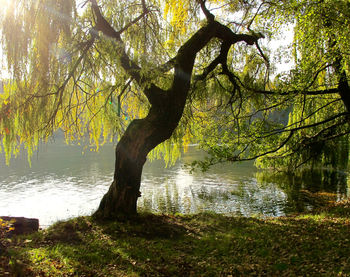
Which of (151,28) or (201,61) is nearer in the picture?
(151,28)

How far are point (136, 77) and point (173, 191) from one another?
437 inches

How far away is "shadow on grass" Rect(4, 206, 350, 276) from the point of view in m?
3.84

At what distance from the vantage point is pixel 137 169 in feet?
20.2

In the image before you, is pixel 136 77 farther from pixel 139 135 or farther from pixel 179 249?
pixel 179 249

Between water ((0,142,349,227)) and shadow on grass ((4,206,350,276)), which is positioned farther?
water ((0,142,349,227))

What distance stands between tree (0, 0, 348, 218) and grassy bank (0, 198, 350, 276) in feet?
2.96

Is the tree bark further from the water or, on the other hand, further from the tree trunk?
the water

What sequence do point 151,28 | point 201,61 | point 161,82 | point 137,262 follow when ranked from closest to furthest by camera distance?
→ point 137,262 < point 151,28 < point 161,82 < point 201,61

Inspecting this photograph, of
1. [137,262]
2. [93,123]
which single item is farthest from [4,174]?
[137,262]

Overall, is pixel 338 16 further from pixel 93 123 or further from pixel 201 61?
pixel 93 123

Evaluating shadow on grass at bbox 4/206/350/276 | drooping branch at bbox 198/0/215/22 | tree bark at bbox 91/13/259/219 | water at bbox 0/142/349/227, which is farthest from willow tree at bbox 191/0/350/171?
water at bbox 0/142/349/227

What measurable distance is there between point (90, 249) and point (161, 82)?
4.27 m

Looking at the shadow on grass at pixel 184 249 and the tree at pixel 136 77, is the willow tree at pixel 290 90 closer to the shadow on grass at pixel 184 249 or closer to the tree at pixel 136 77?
the tree at pixel 136 77

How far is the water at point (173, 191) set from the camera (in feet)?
40.7
